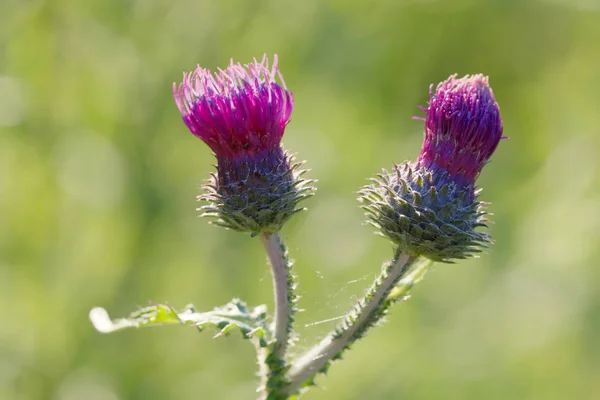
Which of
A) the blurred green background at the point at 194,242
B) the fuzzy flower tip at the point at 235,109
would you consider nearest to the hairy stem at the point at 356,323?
the fuzzy flower tip at the point at 235,109

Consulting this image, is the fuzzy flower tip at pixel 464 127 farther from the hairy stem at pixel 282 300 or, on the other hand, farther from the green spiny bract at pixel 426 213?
the hairy stem at pixel 282 300

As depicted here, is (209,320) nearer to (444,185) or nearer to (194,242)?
(444,185)

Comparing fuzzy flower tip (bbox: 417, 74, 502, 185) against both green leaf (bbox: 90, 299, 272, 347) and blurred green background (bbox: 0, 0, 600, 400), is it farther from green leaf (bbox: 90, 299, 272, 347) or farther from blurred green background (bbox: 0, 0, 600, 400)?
blurred green background (bbox: 0, 0, 600, 400)

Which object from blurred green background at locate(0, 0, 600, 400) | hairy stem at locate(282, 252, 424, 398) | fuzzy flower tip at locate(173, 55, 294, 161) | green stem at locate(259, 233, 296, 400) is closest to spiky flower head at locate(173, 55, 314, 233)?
fuzzy flower tip at locate(173, 55, 294, 161)

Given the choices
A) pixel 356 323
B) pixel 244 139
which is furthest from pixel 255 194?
pixel 356 323

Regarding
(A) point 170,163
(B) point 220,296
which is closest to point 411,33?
(A) point 170,163

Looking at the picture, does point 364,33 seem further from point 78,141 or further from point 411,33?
point 78,141
